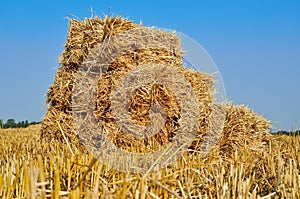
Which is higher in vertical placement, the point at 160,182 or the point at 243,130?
the point at 243,130

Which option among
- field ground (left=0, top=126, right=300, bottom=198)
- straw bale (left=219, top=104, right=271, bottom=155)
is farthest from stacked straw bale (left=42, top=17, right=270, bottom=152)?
field ground (left=0, top=126, right=300, bottom=198)

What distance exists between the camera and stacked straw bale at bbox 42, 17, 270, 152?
188 inches

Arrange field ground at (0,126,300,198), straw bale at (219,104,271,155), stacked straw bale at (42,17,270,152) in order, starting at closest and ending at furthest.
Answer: field ground at (0,126,300,198) → stacked straw bale at (42,17,270,152) → straw bale at (219,104,271,155)

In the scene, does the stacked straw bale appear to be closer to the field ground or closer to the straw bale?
the straw bale

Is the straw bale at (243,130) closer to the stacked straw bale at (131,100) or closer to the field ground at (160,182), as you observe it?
the stacked straw bale at (131,100)

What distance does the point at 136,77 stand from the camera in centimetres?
483

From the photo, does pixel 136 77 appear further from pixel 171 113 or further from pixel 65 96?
pixel 65 96

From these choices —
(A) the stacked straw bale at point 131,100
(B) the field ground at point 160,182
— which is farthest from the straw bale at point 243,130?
(B) the field ground at point 160,182

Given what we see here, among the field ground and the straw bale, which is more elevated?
the straw bale

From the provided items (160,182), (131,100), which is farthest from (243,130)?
(160,182)

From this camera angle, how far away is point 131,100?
4797 mm

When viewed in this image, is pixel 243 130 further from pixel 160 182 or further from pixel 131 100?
pixel 160 182

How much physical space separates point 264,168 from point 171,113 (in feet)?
5.64

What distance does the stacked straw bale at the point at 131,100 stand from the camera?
4.79m
